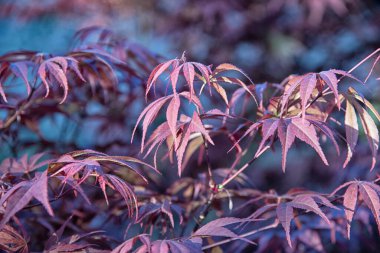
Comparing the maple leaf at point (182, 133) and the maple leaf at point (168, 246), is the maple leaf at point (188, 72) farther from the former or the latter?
the maple leaf at point (168, 246)

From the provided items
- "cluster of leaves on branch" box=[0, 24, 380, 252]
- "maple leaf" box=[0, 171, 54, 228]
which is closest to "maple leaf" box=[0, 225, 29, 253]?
"cluster of leaves on branch" box=[0, 24, 380, 252]

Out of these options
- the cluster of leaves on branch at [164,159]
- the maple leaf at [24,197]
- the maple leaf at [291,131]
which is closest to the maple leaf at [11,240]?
the cluster of leaves on branch at [164,159]

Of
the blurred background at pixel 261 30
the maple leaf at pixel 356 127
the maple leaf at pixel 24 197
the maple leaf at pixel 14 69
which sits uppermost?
the maple leaf at pixel 14 69

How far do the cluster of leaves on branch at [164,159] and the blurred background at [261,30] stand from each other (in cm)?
75

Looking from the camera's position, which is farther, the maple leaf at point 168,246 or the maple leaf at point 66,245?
the maple leaf at point 66,245

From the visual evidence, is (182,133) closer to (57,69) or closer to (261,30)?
(57,69)

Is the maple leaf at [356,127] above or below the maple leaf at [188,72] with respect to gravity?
below

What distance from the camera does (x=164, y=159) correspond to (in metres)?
0.99

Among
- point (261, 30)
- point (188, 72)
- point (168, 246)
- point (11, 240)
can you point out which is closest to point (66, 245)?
point (11, 240)

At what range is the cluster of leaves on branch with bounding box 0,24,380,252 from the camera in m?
0.75

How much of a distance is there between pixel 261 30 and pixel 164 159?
173 cm

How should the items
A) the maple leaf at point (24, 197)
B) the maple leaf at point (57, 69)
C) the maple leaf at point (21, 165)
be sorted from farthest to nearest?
1. the maple leaf at point (21, 165)
2. the maple leaf at point (57, 69)
3. the maple leaf at point (24, 197)

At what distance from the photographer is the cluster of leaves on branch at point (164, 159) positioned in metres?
0.75

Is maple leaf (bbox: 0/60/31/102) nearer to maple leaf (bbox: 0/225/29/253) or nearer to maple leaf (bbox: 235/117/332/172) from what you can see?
maple leaf (bbox: 0/225/29/253)
